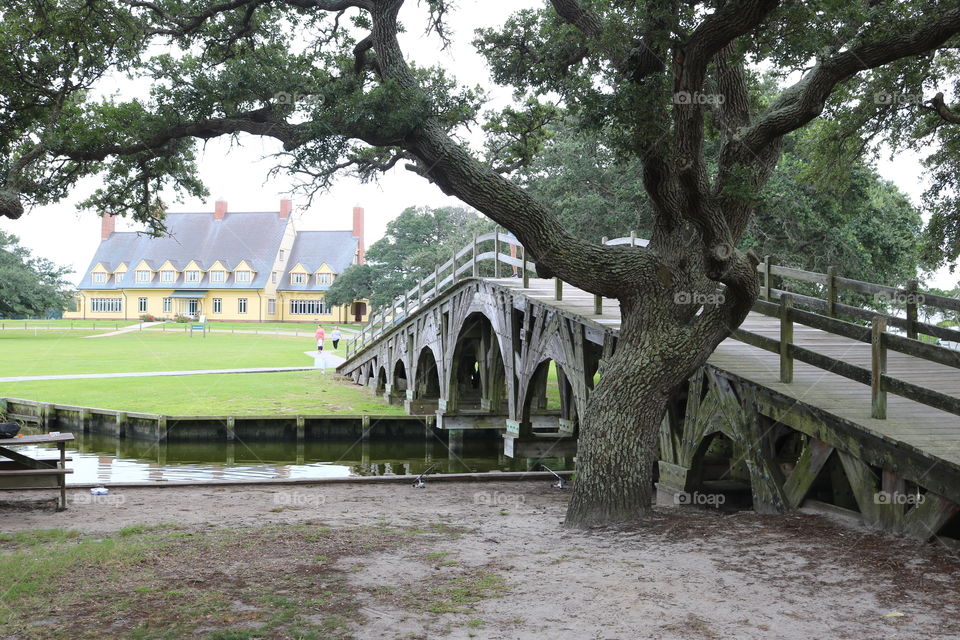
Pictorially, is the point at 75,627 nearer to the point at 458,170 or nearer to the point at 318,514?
the point at 318,514

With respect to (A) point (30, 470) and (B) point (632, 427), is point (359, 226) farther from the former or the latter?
(B) point (632, 427)

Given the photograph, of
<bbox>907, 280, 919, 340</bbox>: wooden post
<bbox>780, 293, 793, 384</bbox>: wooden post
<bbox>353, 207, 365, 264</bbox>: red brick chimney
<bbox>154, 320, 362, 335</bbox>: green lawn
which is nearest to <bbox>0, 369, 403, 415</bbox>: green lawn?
<bbox>907, 280, 919, 340</bbox>: wooden post

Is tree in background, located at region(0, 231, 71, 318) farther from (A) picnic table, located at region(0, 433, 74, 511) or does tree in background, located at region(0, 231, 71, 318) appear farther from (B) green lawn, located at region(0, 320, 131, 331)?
(A) picnic table, located at region(0, 433, 74, 511)

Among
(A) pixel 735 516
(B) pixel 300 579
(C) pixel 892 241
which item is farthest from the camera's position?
(C) pixel 892 241

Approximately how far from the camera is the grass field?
91.8 ft

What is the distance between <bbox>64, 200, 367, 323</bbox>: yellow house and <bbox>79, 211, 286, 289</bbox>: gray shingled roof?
0.33 ft

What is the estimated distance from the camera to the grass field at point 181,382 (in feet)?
91.8

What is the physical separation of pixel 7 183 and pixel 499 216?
6054 millimetres

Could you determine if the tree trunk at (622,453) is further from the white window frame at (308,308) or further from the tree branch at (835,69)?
the white window frame at (308,308)

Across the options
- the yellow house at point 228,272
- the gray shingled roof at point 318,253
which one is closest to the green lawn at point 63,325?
the yellow house at point 228,272

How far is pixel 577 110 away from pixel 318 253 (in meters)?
76.7

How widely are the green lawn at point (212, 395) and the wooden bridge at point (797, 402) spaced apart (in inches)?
409

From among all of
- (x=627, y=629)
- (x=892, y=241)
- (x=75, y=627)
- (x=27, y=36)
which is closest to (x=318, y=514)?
(x=75, y=627)

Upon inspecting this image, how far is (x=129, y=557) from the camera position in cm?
734
